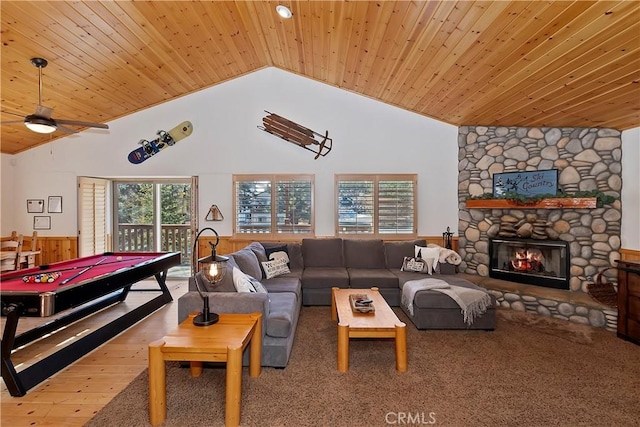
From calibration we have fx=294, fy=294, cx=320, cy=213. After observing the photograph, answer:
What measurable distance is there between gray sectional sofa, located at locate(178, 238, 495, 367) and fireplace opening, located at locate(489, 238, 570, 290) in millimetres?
843

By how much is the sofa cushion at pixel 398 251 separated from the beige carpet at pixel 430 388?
169 cm

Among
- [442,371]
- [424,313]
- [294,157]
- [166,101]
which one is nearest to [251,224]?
[294,157]

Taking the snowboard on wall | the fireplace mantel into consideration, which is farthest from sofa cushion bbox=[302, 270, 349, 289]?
the snowboard on wall

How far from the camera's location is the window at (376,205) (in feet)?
17.5

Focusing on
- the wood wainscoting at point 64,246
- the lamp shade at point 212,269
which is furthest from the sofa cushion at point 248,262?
the wood wainscoting at point 64,246

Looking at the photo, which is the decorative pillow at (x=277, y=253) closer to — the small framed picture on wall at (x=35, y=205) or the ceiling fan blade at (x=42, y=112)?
the ceiling fan blade at (x=42, y=112)

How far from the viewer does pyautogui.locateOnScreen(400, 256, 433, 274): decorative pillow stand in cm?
448

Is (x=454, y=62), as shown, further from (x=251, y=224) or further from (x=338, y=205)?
(x=251, y=224)

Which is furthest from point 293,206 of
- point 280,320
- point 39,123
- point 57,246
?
point 57,246

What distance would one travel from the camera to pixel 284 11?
334 centimetres

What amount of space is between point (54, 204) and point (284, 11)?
5.44 meters

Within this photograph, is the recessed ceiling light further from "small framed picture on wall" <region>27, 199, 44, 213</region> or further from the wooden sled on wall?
"small framed picture on wall" <region>27, 199, 44, 213</region>

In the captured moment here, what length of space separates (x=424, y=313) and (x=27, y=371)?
3.71 metres

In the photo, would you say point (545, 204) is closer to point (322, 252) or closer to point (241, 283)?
point (322, 252)
